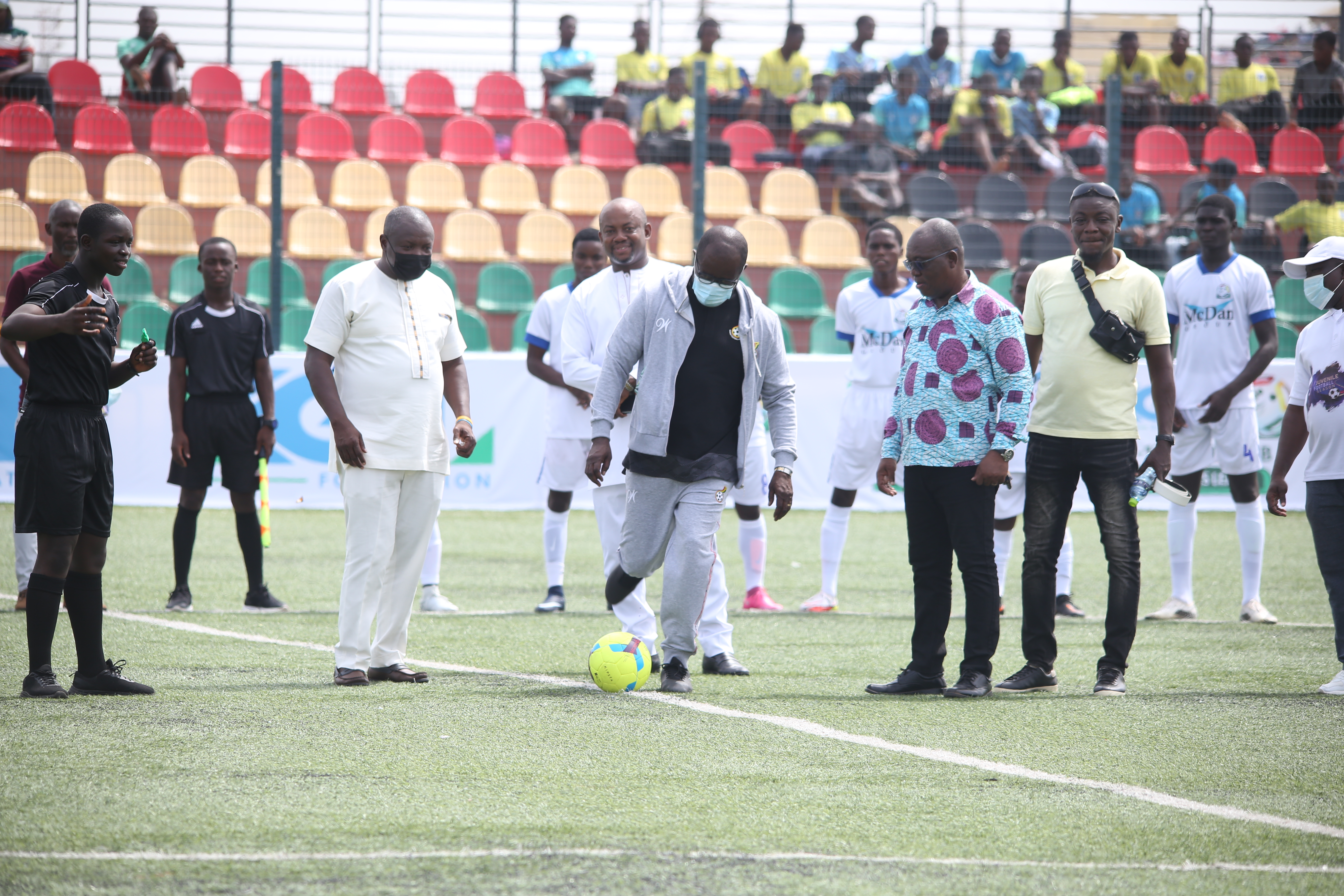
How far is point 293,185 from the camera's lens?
18.0m

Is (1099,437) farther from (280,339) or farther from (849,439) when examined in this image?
(280,339)

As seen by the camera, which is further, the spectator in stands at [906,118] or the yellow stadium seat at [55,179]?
the spectator in stands at [906,118]

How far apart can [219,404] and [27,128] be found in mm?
9636

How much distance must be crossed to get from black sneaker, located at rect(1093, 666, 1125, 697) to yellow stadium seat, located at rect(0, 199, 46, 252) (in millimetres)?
12430

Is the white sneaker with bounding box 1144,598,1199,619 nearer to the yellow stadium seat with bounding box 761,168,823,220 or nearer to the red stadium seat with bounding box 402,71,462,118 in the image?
the yellow stadium seat with bounding box 761,168,823,220

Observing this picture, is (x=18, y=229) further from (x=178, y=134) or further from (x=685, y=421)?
(x=685, y=421)

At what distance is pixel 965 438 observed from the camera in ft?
20.0

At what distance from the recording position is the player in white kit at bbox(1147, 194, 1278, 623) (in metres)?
8.81

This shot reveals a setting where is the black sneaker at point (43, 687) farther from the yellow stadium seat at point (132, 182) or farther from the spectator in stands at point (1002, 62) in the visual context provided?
the spectator in stands at point (1002, 62)

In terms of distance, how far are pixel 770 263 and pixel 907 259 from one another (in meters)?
11.6

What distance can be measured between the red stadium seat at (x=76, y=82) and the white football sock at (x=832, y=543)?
42.8 feet

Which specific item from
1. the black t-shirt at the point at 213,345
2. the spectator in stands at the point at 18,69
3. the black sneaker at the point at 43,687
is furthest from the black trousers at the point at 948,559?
the spectator in stands at the point at 18,69

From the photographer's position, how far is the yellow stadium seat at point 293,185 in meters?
17.7

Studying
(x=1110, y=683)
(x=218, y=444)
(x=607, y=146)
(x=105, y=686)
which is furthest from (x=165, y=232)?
(x=1110, y=683)
